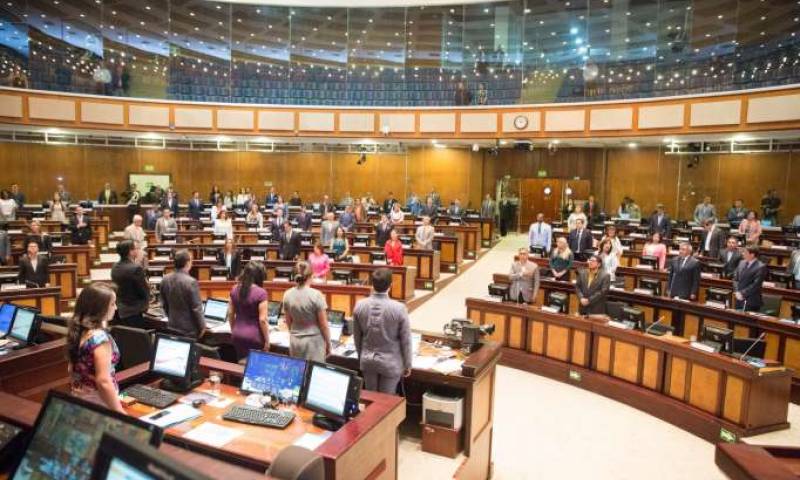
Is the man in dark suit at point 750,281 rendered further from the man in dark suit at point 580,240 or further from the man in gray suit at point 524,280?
the man in dark suit at point 580,240

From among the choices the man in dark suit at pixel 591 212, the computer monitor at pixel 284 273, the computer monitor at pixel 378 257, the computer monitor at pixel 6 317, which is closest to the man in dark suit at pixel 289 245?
the computer monitor at pixel 284 273

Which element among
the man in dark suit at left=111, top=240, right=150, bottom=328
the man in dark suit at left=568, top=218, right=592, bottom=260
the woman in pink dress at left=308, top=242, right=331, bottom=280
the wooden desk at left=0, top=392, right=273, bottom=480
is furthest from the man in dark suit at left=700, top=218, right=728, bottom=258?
the wooden desk at left=0, top=392, right=273, bottom=480

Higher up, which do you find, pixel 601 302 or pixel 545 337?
pixel 601 302

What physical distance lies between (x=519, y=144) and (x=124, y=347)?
41.1 ft

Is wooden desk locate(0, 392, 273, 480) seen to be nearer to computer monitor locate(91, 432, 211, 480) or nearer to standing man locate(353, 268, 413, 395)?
computer monitor locate(91, 432, 211, 480)

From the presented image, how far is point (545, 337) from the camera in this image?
7340 millimetres

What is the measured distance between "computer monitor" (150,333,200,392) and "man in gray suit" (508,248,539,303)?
4.95 metres

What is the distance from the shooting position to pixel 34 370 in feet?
15.1

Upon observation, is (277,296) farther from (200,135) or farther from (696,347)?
(200,135)

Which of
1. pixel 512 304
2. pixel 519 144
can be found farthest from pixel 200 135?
pixel 512 304

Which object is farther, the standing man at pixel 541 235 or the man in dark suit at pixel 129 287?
the standing man at pixel 541 235

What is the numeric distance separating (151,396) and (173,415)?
0.34 meters

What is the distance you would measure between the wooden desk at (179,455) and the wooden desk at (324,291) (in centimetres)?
571

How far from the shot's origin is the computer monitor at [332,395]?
10.8 feet
